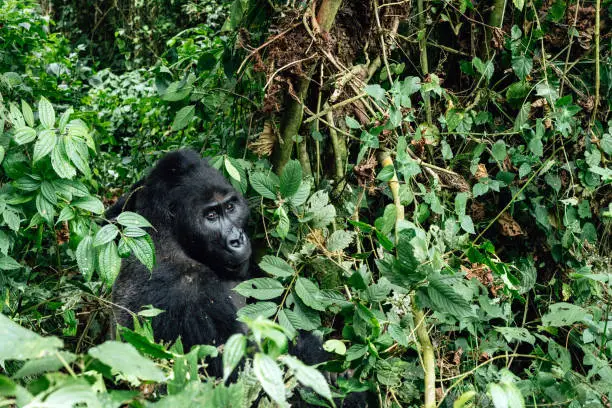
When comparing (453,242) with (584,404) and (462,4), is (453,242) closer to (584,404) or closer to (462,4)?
(584,404)

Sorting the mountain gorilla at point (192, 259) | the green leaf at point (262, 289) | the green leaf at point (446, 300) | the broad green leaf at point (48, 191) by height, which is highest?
the broad green leaf at point (48, 191)

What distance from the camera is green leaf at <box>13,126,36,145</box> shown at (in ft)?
9.09

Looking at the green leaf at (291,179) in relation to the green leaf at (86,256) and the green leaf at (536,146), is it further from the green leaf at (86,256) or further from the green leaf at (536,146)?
the green leaf at (536,146)

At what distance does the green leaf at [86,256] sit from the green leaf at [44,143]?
38 centimetres

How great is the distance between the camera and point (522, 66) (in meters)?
3.90

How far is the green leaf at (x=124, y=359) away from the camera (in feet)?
4.64

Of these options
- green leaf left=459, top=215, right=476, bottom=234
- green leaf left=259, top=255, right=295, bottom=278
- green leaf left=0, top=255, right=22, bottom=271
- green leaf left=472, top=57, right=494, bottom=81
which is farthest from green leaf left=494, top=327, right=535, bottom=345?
green leaf left=0, top=255, right=22, bottom=271

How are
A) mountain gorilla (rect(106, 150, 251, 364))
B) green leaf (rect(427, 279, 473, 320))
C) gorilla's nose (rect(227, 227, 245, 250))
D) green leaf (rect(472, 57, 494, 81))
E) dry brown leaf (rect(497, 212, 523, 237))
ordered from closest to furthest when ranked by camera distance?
green leaf (rect(427, 279, 473, 320)) < mountain gorilla (rect(106, 150, 251, 364)) < gorilla's nose (rect(227, 227, 245, 250)) < green leaf (rect(472, 57, 494, 81)) < dry brown leaf (rect(497, 212, 523, 237))

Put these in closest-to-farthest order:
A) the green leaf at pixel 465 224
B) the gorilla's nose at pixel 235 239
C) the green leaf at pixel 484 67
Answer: the green leaf at pixel 465 224 < the gorilla's nose at pixel 235 239 < the green leaf at pixel 484 67

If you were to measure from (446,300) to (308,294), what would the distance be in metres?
0.58

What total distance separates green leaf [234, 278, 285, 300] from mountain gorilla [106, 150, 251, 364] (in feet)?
2.56

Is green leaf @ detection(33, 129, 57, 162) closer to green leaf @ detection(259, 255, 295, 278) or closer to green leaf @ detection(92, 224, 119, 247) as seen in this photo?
green leaf @ detection(92, 224, 119, 247)

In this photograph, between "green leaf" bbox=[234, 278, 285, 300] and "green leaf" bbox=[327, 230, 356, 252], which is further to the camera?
"green leaf" bbox=[327, 230, 356, 252]

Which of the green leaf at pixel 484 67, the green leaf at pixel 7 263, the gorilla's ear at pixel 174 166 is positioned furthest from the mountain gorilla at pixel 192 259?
the green leaf at pixel 484 67
